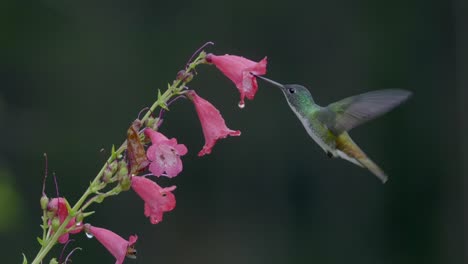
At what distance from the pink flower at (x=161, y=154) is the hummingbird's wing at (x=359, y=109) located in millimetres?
1040

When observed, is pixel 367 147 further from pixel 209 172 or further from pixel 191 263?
pixel 191 263

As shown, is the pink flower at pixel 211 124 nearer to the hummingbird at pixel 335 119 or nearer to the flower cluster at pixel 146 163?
the flower cluster at pixel 146 163

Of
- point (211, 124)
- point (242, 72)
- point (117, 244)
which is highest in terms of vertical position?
point (242, 72)

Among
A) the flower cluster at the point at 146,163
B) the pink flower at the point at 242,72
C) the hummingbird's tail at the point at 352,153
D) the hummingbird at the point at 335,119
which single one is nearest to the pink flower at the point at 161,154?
the flower cluster at the point at 146,163

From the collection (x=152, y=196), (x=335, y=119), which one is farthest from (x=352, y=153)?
(x=152, y=196)

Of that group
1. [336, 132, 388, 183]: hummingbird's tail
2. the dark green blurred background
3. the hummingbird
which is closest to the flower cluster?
the hummingbird

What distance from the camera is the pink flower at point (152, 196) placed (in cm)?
287

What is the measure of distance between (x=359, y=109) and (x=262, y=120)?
612 cm

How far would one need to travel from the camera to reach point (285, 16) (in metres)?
10.2

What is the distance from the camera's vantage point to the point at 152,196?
2.88 meters

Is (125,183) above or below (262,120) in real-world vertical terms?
above

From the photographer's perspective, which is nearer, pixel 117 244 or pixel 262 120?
pixel 117 244

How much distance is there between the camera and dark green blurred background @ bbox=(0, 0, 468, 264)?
978 cm

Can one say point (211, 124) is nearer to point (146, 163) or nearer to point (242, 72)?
point (242, 72)
